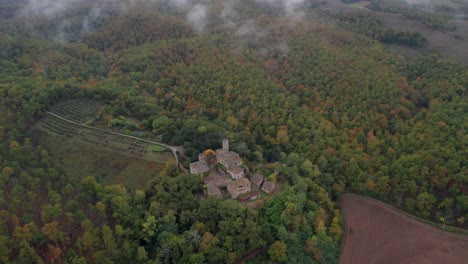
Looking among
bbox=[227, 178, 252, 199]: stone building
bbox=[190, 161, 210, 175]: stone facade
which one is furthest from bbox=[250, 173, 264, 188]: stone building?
bbox=[190, 161, 210, 175]: stone facade

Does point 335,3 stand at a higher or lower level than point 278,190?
higher

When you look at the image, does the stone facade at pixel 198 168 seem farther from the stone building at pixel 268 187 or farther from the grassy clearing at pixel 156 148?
the stone building at pixel 268 187

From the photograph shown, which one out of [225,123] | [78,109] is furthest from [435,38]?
[78,109]

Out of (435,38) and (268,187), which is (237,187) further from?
(435,38)

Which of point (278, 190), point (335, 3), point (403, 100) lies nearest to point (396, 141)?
point (403, 100)

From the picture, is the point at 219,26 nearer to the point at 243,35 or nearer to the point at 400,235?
the point at 243,35
